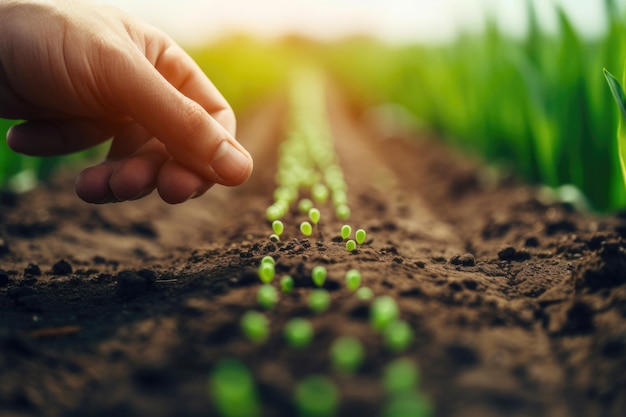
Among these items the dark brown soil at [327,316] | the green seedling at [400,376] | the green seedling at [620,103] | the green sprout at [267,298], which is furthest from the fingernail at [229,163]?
the green seedling at [620,103]

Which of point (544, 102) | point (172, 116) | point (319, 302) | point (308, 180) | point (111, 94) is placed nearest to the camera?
point (319, 302)

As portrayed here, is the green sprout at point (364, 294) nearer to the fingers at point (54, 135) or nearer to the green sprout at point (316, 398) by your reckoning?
the green sprout at point (316, 398)

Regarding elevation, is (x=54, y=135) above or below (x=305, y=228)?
above

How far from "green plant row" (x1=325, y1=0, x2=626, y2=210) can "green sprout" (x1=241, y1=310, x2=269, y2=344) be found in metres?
1.76

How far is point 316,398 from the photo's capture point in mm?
1016

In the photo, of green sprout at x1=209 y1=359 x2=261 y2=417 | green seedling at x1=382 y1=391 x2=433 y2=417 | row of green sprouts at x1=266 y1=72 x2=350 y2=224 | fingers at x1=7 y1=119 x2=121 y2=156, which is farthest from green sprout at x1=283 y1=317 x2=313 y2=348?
fingers at x1=7 y1=119 x2=121 y2=156

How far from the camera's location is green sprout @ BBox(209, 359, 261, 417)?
3.32ft

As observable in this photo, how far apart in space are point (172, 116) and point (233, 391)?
0.95 meters

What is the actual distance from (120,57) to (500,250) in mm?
1420

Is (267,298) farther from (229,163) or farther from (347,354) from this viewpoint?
(229,163)

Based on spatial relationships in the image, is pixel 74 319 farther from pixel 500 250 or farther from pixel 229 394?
pixel 500 250

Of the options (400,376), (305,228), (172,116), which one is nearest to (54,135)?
(172,116)

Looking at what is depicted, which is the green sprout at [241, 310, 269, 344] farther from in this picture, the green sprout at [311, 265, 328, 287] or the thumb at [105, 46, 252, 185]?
the thumb at [105, 46, 252, 185]

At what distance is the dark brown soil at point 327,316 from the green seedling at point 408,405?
2 centimetres
